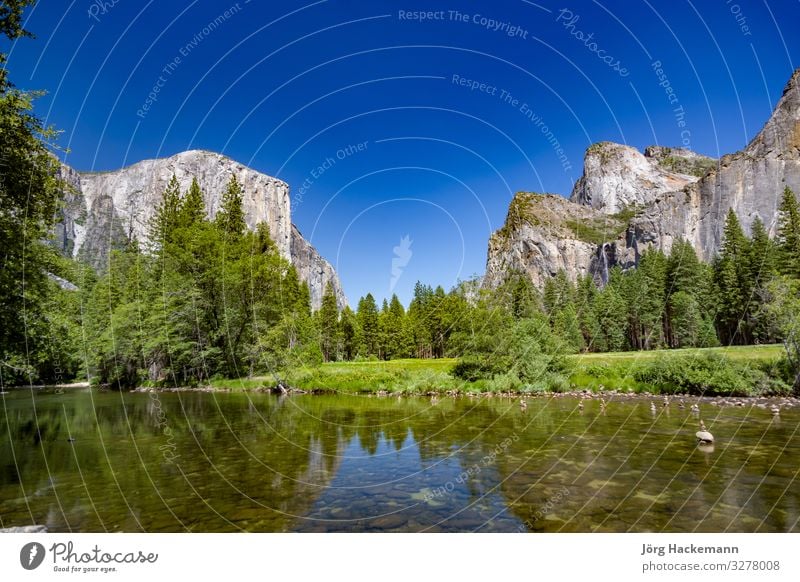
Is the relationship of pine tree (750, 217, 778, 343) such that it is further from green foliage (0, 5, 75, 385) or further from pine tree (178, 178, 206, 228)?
pine tree (178, 178, 206, 228)

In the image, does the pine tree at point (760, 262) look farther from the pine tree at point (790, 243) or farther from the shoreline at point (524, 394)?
the shoreline at point (524, 394)

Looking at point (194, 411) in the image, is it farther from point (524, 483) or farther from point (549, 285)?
point (549, 285)

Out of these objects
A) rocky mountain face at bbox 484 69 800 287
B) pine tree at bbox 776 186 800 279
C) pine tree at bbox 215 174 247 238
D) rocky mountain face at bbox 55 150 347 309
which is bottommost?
pine tree at bbox 776 186 800 279

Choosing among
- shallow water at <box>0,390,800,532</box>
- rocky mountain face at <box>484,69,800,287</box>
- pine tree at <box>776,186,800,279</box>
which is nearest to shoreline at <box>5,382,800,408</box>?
shallow water at <box>0,390,800,532</box>

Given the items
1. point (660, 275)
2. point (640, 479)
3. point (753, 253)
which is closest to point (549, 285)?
point (660, 275)

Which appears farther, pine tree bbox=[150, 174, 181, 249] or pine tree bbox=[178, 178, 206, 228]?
pine tree bbox=[178, 178, 206, 228]

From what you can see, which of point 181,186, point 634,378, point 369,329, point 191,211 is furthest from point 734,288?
point 181,186

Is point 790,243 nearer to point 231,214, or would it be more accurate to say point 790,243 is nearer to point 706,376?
point 706,376
